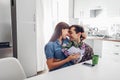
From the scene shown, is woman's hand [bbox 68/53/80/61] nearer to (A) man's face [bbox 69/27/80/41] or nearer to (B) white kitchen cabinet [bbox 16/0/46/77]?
(A) man's face [bbox 69/27/80/41]

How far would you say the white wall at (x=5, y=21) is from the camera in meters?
2.44

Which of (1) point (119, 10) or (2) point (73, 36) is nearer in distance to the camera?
(2) point (73, 36)

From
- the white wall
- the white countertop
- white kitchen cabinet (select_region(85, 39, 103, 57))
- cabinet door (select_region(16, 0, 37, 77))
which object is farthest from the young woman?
white kitchen cabinet (select_region(85, 39, 103, 57))

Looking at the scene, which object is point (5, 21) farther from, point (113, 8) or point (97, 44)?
point (113, 8)

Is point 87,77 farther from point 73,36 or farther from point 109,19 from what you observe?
point 109,19

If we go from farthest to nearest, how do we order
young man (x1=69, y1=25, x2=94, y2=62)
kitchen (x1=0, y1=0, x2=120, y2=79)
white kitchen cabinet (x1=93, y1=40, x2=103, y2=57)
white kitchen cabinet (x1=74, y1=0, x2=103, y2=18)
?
white kitchen cabinet (x1=74, y1=0, x2=103, y2=18) → white kitchen cabinet (x1=93, y1=40, x2=103, y2=57) → kitchen (x1=0, y1=0, x2=120, y2=79) → young man (x1=69, y1=25, x2=94, y2=62)

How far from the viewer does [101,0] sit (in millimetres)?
3871

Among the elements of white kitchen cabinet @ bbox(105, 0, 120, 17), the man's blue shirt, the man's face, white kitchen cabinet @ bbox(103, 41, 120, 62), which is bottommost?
white kitchen cabinet @ bbox(103, 41, 120, 62)

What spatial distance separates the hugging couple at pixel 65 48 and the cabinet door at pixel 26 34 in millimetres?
1016

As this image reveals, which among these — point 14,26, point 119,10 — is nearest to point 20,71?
point 14,26

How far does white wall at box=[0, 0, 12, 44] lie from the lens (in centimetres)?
244

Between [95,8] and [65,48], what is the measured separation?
7.73 feet

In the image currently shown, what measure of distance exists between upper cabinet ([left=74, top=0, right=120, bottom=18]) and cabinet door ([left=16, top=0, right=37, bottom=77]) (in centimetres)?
172

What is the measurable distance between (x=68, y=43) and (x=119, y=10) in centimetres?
210
